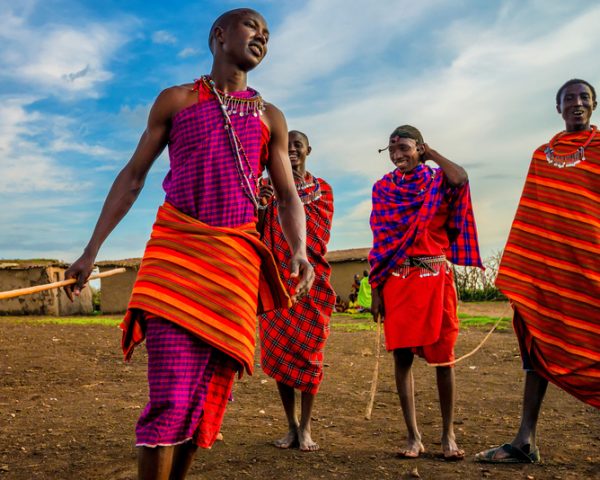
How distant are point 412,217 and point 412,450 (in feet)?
5.62

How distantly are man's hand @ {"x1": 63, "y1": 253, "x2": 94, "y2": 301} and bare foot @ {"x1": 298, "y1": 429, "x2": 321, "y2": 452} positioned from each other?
271cm

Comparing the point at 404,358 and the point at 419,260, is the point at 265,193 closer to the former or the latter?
the point at 419,260

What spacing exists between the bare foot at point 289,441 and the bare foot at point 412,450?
0.80 m

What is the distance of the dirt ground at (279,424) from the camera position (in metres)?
4.56

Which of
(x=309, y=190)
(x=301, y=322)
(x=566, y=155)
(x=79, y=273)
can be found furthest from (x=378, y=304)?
(x=79, y=273)

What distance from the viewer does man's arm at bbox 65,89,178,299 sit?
116 inches

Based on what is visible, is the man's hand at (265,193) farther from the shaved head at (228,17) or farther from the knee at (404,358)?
→ the shaved head at (228,17)

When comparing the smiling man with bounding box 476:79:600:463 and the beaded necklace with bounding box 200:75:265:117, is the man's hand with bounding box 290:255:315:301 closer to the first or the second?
the beaded necklace with bounding box 200:75:265:117

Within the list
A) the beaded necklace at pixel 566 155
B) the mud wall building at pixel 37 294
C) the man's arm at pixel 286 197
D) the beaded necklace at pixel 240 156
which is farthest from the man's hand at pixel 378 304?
the mud wall building at pixel 37 294

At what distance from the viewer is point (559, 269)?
477 centimetres

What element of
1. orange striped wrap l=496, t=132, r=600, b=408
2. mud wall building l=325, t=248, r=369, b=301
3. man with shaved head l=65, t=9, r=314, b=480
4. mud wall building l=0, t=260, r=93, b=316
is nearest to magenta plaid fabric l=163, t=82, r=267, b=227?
man with shaved head l=65, t=9, r=314, b=480

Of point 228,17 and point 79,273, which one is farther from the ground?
point 228,17

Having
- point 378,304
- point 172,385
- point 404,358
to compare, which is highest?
point 378,304

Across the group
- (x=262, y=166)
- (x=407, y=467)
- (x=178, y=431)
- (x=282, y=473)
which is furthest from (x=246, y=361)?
(x=407, y=467)
